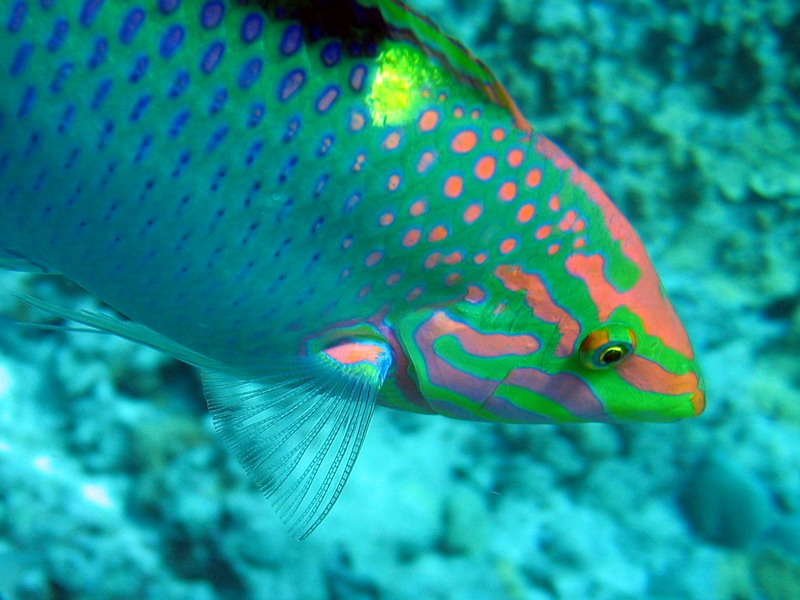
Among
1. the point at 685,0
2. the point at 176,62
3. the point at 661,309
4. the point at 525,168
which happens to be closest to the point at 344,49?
the point at 176,62

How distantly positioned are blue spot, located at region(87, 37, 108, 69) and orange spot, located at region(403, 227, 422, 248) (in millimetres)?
742

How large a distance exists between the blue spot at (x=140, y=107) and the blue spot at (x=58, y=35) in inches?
6.9

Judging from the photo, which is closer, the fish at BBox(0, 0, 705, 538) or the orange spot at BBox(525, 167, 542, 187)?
the fish at BBox(0, 0, 705, 538)

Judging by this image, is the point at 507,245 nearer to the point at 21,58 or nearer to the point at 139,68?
the point at 139,68

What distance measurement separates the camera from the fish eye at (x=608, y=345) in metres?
1.34

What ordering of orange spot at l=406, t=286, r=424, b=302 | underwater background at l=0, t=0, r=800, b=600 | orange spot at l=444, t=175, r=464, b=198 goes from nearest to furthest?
orange spot at l=444, t=175, r=464, b=198 < orange spot at l=406, t=286, r=424, b=302 < underwater background at l=0, t=0, r=800, b=600

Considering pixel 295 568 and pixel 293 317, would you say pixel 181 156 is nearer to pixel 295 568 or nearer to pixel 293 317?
pixel 293 317

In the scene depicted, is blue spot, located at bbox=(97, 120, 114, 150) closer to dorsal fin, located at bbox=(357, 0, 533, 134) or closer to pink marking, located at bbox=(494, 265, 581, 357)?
dorsal fin, located at bbox=(357, 0, 533, 134)

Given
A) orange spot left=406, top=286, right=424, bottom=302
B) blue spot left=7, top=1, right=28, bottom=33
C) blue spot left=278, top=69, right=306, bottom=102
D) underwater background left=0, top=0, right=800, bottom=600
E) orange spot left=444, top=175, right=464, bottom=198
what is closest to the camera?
blue spot left=7, top=1, right=28, bottom=33

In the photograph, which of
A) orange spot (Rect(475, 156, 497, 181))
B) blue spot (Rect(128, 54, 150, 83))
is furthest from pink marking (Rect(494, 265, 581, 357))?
blue spot (Rect(128, 54, 150, 83))

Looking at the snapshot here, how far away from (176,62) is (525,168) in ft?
2.66

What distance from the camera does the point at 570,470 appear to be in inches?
118

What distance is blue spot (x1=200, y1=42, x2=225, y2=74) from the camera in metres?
1.15

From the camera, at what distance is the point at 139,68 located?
1.14 meters
